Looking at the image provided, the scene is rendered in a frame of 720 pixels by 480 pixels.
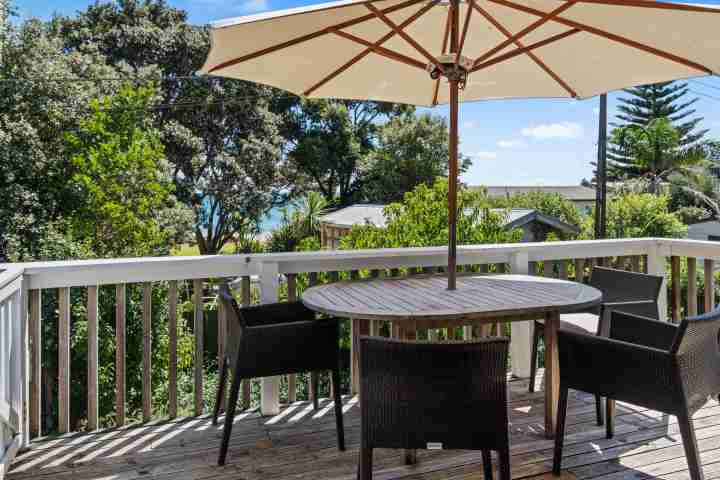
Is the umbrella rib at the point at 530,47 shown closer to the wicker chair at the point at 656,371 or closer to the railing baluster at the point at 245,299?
the wicker chair at the point at 656,371

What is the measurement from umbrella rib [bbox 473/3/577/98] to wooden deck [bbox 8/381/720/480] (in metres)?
1.81

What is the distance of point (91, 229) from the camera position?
12141mm

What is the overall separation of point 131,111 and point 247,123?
19.4 ft

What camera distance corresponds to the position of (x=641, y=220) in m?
18.0

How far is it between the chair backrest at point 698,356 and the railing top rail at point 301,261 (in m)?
1.53

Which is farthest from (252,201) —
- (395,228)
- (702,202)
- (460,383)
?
(702,202)

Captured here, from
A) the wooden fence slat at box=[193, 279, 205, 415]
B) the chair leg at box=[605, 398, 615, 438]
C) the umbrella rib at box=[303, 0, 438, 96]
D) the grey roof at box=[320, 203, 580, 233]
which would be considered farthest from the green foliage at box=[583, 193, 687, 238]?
the wooden fence slat at box=[193, 279, 205, 415]

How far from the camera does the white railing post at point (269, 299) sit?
3146mm

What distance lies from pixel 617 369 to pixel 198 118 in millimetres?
18366

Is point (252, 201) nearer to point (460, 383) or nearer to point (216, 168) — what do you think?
point (216, 168)

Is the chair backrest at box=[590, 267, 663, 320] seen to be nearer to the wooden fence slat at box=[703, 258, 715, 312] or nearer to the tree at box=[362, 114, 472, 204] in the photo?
the wooden fence slat at box=[703, 258, 715, 312]

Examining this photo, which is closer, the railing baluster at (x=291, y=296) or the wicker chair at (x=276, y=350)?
the wicker chair at (x=276, y=350)

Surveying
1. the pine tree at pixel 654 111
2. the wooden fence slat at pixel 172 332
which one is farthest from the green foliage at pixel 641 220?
the wooden fence slat at pixel 172 332

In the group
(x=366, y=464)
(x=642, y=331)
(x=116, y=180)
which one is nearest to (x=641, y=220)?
(x=116, y=180)
